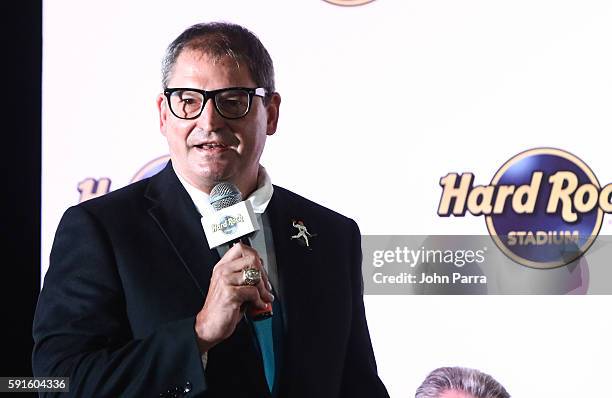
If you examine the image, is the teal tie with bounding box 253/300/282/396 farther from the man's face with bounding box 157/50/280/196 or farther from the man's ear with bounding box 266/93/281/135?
the man's ear with bounding box 266/93/281/135

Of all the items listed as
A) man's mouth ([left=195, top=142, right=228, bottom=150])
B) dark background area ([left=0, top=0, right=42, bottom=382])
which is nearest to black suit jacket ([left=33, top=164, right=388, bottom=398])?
man's mouth ([left=195, top=142, right=228, bottom=150])

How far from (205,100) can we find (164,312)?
0.43 m

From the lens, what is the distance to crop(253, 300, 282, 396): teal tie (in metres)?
1.73

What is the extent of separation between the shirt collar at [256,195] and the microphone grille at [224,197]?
160 mm

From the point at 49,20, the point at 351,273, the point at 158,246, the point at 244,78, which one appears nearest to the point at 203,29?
the point at 244,78

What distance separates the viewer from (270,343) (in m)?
1.76

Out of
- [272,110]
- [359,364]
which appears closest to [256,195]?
[272,110]

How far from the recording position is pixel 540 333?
3.32m

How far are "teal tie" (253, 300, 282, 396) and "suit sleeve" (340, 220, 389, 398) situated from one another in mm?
226

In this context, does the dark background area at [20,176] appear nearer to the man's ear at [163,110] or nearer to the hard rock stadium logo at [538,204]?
the hard rock stadium logo at [538,204]

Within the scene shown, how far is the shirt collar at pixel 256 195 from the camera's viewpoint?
1817 millimetres

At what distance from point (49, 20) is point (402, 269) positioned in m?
1.74

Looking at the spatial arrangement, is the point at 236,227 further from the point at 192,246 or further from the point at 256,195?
the point at 256,195

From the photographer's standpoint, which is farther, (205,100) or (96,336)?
(205,100)
